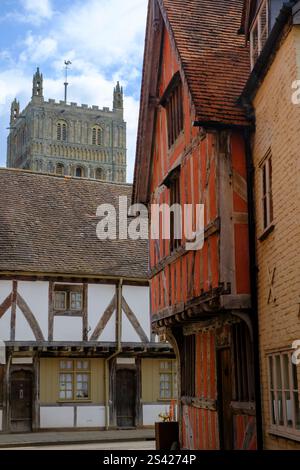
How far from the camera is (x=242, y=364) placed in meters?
11.2

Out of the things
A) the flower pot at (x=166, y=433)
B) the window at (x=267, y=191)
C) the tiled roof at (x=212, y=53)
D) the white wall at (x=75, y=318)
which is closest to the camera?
the window at (x=267, y=191)

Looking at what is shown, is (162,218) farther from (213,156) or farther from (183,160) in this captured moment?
(213,156)

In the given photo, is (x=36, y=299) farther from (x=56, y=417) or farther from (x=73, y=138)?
(x=73, y=138)

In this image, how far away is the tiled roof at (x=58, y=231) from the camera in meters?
23.8

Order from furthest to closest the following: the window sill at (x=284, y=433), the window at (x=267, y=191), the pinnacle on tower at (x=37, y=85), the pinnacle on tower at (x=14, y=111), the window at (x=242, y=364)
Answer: the pinnacle on tower at (x=14, y=111), the pinnacle on tower at (x=37, y=85), the window at (x=242, y=364), the window at (x=267, y=191), the window sill at (x=284, y=433)

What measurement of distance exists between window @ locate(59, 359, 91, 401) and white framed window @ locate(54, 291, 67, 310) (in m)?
1.93

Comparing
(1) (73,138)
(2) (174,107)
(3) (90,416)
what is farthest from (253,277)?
(1) (73,138)

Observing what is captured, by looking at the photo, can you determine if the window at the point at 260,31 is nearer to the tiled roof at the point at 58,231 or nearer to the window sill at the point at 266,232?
the window sill at the point at 266,232

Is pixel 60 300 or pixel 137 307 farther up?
pixel 60 300

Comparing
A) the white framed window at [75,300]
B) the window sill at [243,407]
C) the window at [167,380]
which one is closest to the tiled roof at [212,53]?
the window sill at [243,407]

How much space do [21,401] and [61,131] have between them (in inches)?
2991

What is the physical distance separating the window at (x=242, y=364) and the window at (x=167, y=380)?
47.0 feet

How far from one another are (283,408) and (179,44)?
6524 mm

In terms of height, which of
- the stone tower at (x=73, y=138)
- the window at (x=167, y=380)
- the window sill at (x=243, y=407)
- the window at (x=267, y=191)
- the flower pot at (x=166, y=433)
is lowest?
the flower pot at (x=166, y=433)
